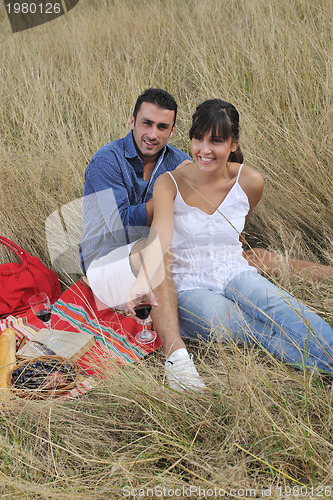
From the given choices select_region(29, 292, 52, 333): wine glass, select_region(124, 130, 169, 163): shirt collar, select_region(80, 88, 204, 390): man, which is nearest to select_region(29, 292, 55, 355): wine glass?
select_region(29, 292, 52, 333): wine glass

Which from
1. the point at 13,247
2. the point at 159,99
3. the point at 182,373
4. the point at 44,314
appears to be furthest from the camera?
the point at 13,247

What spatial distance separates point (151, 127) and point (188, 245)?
35.2 inches

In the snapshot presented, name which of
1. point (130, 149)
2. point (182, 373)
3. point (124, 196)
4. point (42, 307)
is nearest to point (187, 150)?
point (130, 149)

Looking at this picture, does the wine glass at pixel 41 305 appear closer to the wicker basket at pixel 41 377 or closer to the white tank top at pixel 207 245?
the wicker basket at pixel 41 377

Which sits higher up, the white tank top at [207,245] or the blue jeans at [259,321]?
the white tank top at [207,245]

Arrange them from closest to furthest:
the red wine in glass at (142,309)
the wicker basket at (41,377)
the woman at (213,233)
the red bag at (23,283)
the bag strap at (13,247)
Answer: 1. the wicker basket at (41,377)
2. the red wine in glass at (142,309)
3. the woman at (213,233)
4. the red bag at (23,283)
5. the bag strap at (13,247)

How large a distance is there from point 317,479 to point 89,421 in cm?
100

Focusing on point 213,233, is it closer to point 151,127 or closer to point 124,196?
point 124,196

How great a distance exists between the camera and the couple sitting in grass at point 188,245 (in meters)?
2.46

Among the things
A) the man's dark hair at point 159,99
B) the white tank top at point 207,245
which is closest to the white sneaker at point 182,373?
the white tank top at point 207,245

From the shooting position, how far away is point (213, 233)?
2873 mm

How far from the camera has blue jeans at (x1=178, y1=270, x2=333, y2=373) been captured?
2.30 m

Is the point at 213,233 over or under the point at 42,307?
over

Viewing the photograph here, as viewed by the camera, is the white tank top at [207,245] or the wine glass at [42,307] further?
the white tank top at [207,245]
